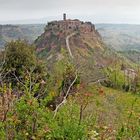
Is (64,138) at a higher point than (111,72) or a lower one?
higher

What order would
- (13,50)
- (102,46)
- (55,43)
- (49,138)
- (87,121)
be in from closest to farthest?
(49,138) → (87,121) → (13,50) → (55,43) → (102,46)

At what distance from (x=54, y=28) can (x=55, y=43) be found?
1113cm

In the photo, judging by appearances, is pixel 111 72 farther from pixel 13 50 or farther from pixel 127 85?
pixel 13 50

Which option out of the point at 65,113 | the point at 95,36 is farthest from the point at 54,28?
the point at 65,113

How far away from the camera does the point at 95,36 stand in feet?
633

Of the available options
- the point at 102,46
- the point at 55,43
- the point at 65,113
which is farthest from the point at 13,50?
the point at 102,46

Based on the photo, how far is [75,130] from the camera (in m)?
8.69

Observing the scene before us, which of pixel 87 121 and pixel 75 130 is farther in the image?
pixel 87 121

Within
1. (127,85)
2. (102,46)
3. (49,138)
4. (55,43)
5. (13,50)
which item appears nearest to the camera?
(49,138)

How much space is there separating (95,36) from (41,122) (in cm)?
18510

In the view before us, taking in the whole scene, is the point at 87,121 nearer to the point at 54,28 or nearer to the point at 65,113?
the point at 65,113

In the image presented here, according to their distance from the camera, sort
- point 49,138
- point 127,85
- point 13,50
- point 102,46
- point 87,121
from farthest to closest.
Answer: point 102,46, point 127,85, point 13,50, point 87,121, point 49,138

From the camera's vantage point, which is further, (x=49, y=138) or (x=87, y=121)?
(x=87, y=121)

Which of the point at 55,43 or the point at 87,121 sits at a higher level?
the point at 87,121
